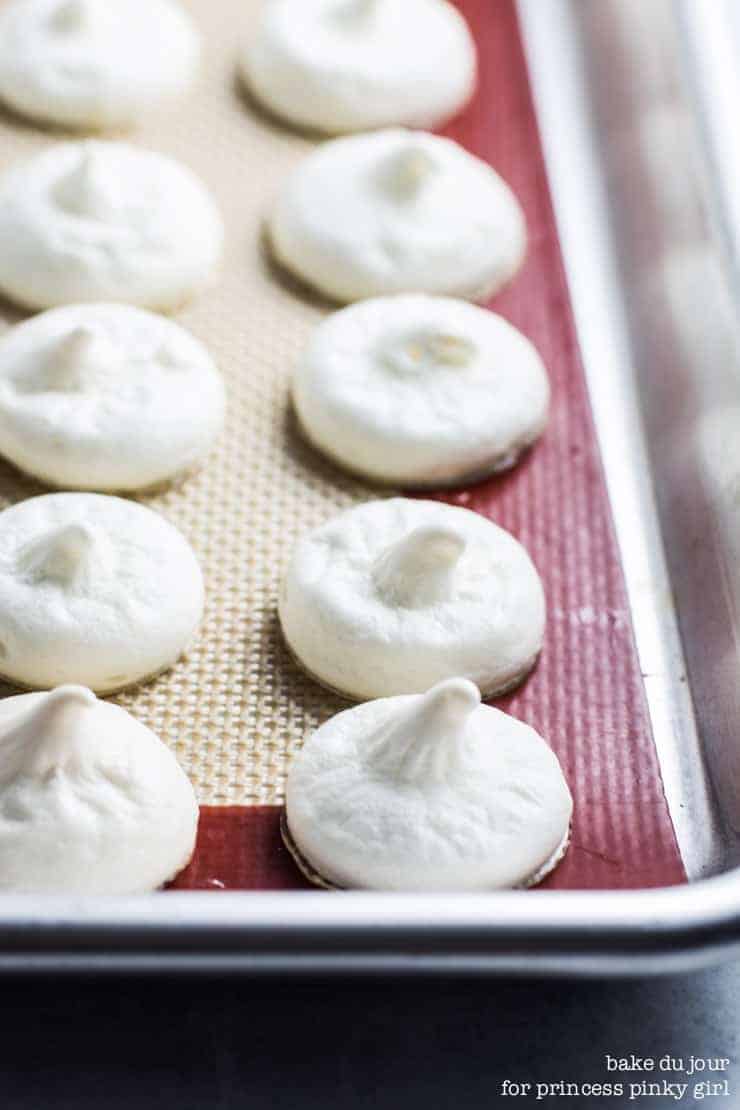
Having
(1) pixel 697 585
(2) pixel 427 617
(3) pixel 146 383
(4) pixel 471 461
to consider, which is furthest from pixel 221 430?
(1) pixel 697 585

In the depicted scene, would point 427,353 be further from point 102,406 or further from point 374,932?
point 374,932

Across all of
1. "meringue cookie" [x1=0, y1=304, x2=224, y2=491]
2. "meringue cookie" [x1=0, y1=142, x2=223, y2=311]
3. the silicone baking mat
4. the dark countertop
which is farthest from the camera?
"meringue cookie" [x1=0, y1=142, x2=223, y2=311]

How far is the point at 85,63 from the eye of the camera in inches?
77.7

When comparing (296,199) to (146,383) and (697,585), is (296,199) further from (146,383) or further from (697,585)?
(697,585)

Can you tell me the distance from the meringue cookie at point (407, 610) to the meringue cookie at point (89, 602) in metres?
0.12

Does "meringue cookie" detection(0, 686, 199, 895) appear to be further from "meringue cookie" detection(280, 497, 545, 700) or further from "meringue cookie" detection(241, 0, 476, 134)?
"meringue cookie" detection(241, 0, 476, 134)

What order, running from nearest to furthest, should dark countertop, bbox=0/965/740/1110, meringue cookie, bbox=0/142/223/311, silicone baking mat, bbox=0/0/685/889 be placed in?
dark countertop, bbox=0/965/740/1110
silicone baking mat, bbox=0/0/685/889
meringue cookie, bbox=0/142/223/311

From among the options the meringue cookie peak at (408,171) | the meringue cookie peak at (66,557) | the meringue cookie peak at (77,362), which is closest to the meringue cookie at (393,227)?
the meringue cookie peak at (408,171)

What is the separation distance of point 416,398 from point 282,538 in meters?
0.22

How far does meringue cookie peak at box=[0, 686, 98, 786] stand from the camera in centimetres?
118

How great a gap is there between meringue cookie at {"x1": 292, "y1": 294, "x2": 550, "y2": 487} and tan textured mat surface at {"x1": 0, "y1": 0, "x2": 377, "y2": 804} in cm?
5

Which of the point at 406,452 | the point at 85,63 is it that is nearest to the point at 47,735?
the point at 406,452

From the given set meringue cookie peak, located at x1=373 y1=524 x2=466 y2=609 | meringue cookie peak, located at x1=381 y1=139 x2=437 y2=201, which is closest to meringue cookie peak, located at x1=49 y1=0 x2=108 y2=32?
meringue cookie peak, located at x1=381 y1=139 x2=437 y2=201

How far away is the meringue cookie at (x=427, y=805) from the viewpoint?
47.8 inches
